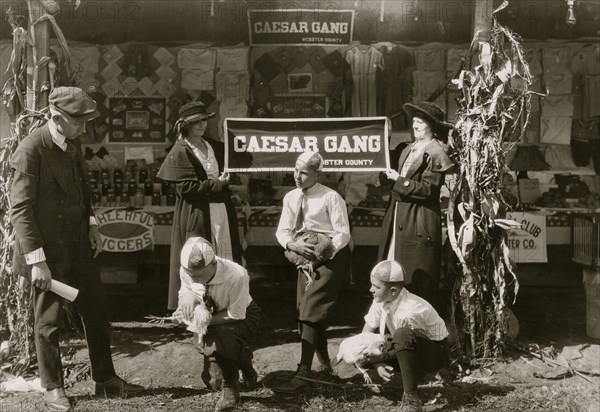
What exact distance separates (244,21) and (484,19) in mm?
4178

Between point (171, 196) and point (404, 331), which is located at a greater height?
point (171, 196)

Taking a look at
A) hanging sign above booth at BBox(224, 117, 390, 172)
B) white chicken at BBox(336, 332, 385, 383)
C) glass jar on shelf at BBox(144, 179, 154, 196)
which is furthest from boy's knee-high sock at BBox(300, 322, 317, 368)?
glass jar on shelf at BBox(144, 179, 154, 196)

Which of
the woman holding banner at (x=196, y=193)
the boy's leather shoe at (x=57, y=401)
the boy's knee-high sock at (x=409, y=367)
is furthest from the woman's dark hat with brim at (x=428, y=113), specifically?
the boy's leather shoe at (x=57, y=401)

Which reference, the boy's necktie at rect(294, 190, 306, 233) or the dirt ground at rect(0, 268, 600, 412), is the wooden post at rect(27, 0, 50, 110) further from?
the boy's necktie at rect(294, 190, 306, 233)

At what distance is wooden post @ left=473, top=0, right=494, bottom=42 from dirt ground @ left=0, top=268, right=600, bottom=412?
2.97 meters

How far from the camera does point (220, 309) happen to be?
5406mm

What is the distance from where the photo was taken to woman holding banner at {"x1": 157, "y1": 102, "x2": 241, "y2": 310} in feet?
21.2

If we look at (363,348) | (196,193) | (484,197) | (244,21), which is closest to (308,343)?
(363,348)

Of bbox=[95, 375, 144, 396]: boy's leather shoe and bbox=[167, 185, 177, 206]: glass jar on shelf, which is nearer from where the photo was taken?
bbox=[95, 375, 144, 396]: boy's leather shoe

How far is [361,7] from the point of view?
9828 millimetres

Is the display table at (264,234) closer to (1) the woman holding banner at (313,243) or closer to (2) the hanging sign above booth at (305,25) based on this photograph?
(2) the hanging sign above booth at (305,25)

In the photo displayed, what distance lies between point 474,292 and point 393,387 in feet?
4.06

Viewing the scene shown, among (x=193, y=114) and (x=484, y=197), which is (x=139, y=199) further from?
(x=484, y=197)

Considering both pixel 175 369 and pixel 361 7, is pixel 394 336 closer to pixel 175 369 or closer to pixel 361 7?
pixel 175 369
